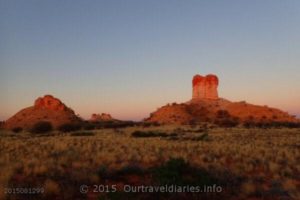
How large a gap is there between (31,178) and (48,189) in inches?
95.6

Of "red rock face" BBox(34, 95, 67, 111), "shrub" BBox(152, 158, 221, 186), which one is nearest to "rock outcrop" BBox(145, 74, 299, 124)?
"red rock face" BBox(34, 95, 67, 111)

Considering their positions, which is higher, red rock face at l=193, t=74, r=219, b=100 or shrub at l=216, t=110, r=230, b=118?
red rock face at l=193, t=74, r=219, b=100

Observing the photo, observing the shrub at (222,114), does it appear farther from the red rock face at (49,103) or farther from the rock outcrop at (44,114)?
the red rock face at (49,103)

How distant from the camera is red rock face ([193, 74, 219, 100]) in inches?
6032

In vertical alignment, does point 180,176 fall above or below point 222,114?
below

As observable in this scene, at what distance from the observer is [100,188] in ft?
39.3

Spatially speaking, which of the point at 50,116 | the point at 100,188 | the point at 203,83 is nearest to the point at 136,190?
the point at 100,188

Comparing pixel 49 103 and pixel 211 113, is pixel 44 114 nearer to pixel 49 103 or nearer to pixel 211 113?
pixel 49 103

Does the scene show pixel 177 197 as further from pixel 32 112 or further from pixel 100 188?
pixel 32 112

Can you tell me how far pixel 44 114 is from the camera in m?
97.4

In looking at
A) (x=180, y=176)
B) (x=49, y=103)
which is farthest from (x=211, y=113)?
(x=180, y=176)

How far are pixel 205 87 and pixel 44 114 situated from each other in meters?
74.8
